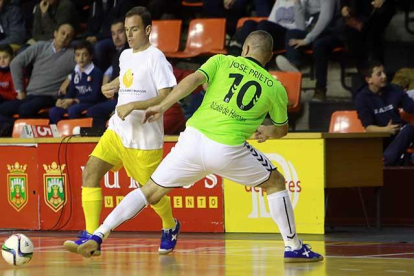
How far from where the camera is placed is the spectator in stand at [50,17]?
17.1 meters

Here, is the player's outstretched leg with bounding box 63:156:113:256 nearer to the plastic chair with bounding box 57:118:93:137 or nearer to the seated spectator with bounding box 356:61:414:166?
the seated spectator with bounding box 356:61:414:166

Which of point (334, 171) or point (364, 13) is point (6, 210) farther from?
point (364, 13)

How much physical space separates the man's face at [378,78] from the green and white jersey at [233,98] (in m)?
4.51

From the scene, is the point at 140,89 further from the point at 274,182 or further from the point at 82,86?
the point at 82,86

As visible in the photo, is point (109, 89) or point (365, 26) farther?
point (365, 26)

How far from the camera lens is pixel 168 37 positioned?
16.4m

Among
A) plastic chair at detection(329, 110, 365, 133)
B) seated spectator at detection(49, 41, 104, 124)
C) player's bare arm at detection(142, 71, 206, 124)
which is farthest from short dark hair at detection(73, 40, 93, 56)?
player's bare arm at detection(142, 71, 206, 124)

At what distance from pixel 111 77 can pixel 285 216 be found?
7.30 m

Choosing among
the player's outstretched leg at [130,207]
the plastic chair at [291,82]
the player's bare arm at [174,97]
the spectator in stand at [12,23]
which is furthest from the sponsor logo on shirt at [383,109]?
the spectator in stand at [12,23]

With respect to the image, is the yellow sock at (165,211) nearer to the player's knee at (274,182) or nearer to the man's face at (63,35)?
the player's knee at (274,182)

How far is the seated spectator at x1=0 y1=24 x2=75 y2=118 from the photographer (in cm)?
1617

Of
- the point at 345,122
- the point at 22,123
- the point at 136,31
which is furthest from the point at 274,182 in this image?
the point at 22,123

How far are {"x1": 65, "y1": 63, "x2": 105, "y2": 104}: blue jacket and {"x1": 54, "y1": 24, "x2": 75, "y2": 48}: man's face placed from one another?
0.97 meters

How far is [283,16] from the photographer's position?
49.6 ft
